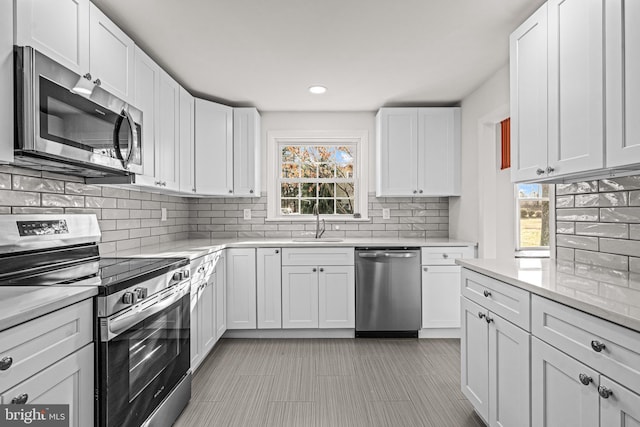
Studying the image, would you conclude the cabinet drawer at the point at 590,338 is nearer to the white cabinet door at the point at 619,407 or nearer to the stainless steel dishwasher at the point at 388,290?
the white cabinet door at the point at 619,407

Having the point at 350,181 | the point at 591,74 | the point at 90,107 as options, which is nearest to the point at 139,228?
the point at 90,107

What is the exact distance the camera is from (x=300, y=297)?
3.45 meters

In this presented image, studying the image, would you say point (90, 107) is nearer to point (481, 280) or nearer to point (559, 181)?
point (481, 280)

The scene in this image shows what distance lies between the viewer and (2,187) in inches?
65.5

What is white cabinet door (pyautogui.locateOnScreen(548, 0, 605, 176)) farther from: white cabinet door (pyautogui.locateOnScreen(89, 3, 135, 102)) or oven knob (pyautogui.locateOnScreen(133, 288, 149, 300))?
white cabinet door (pyautogui.locateOnScreen(89, 3, 135, 102))

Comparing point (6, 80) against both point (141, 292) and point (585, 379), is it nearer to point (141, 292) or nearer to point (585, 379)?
point (141, 292)

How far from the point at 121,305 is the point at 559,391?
5.68 feet

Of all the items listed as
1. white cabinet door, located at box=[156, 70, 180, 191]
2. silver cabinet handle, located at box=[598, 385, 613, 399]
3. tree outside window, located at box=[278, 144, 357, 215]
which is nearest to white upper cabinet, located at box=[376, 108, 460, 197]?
tree outside window, located at box=[278, 144, 357, 215]

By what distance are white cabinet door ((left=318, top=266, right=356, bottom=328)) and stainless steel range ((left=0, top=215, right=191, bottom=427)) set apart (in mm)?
1475

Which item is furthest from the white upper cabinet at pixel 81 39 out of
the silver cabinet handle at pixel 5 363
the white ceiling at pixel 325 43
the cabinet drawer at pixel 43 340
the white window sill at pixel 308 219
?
the white window sill at pixel 308 219

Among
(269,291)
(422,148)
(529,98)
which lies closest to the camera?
(529,98)

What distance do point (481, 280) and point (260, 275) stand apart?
2101 mm

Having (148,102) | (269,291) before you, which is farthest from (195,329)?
(148,102)

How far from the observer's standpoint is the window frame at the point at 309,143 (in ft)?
13.5
